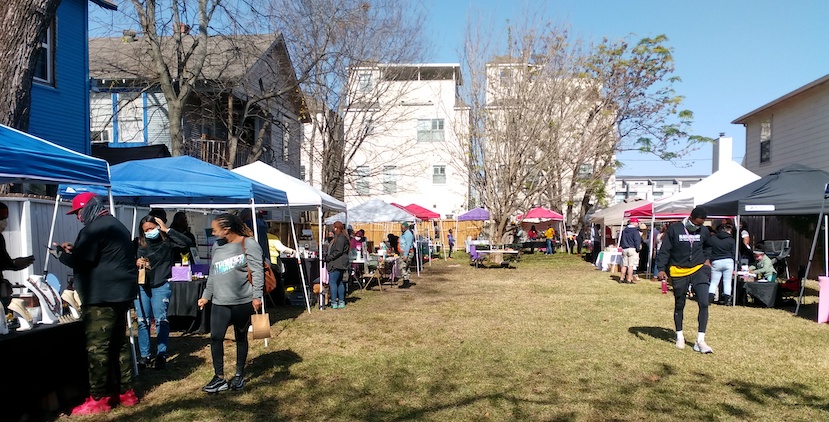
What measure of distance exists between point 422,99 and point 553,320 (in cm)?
3043

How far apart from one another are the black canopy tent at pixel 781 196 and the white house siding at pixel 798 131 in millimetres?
8010

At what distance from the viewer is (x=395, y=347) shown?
827 centimetres

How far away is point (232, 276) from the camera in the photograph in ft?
19.0

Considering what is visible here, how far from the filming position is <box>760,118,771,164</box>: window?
2367 cm

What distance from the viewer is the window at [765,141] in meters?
23.7

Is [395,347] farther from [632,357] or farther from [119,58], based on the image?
[119,58]

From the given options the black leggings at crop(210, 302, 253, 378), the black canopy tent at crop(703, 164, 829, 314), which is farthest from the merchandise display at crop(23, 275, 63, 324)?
the black canopy tent at crop(703, 164, 829, 314)

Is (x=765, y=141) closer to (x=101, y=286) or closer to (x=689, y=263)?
(x=689, y=263)

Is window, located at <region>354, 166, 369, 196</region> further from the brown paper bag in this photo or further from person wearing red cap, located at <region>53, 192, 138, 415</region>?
person wearing red cap, located at <region>53, 192, 138, 415</region>

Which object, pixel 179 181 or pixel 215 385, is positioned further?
pixel 179 181

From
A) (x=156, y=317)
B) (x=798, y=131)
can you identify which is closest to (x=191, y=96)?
(x=156, y=317)

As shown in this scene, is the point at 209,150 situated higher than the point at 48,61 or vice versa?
the point at 48,61

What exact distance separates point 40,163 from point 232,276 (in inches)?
72.7

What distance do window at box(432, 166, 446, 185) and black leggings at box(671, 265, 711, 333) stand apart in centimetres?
3177
